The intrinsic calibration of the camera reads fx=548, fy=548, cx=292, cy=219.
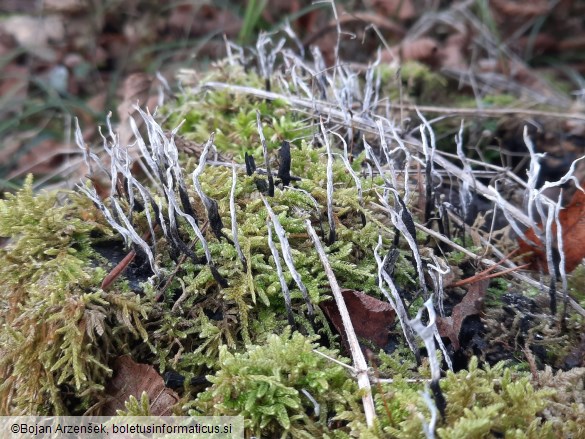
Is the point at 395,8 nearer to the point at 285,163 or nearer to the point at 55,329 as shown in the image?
the point at 285,163

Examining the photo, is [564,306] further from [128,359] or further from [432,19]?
[432,19]

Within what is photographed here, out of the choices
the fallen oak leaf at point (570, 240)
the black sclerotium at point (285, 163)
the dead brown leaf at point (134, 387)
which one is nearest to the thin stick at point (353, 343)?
the black sclerotium at point (285, 163)

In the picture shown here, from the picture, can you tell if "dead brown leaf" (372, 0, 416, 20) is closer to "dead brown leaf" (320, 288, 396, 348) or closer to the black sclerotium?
the black sclerotium

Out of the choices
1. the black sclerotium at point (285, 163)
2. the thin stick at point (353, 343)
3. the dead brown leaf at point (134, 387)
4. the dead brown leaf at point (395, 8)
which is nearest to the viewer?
the thin stick at point (353, 343)

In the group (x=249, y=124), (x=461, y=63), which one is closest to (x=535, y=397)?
(x=249, y=124)

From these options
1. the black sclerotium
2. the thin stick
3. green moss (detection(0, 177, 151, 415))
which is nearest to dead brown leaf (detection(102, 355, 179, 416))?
green moss (detection(0, 177, 151, 415))

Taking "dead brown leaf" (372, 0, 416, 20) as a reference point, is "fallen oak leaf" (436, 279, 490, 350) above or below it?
above

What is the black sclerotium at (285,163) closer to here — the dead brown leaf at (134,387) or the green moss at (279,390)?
the green moss at (279,390)
